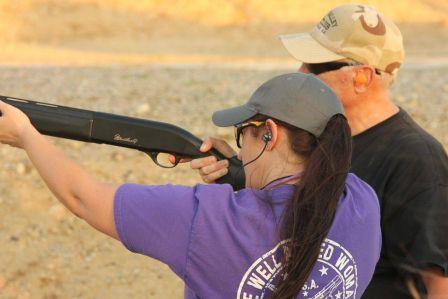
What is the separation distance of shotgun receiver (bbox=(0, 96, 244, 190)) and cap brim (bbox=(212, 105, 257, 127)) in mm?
592

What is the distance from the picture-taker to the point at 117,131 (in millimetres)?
3232

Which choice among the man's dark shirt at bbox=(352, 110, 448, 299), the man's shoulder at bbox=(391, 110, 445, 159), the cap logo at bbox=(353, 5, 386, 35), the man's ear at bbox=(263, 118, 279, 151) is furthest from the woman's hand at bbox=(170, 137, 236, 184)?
the man's ear at bbox=(263, 118, 279, 151)

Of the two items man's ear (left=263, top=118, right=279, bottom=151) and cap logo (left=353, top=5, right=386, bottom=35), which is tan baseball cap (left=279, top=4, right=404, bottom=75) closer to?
cap logo (left=353, top=5, right=386, bottom=35)

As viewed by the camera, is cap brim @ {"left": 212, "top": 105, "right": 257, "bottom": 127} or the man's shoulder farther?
the man's shoulder

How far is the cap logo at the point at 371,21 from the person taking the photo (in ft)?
10.7

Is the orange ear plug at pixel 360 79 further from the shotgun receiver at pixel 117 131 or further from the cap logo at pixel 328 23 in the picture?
the shotgun receiver at pixel 117 131

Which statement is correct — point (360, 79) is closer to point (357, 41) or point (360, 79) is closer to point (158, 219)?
point (357, 41)

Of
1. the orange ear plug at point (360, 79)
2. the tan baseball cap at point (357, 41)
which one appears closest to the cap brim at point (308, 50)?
the tan baseball cap at point (357, 41)

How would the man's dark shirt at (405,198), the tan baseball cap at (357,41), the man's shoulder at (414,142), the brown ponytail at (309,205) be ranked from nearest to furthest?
the brown ponytail at (309,205) < the man's dark shirt at (405,198) < the man's shoulder at (414,142) < the tan baseball cap at (357,41)

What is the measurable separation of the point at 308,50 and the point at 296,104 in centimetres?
113

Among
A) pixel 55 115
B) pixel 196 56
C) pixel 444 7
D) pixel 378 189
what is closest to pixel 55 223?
pixel 55 115

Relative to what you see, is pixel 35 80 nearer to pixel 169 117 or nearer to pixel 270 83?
pixel 169 117

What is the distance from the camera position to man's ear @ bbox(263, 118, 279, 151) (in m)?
2.25

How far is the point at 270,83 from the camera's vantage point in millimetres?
2342
